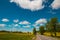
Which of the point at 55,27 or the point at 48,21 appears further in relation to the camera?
the point at 48,21

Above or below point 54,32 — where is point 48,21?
above

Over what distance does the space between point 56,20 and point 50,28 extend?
2.16m

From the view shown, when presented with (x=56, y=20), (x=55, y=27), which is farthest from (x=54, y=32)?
(x=56, y=20)

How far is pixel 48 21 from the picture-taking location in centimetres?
3216

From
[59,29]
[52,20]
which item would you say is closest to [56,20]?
[52,20]

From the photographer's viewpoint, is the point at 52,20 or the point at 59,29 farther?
the point at 52,20

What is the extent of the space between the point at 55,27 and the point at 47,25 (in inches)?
93.8

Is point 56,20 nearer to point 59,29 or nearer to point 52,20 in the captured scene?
point 52,20

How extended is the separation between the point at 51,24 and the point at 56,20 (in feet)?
4.56

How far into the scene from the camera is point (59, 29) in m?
29.4

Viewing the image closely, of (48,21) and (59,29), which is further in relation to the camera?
(48,21)

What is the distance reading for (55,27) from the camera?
30031 mm

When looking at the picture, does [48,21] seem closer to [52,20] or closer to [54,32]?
[52,20]

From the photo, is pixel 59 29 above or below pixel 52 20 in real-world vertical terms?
below
